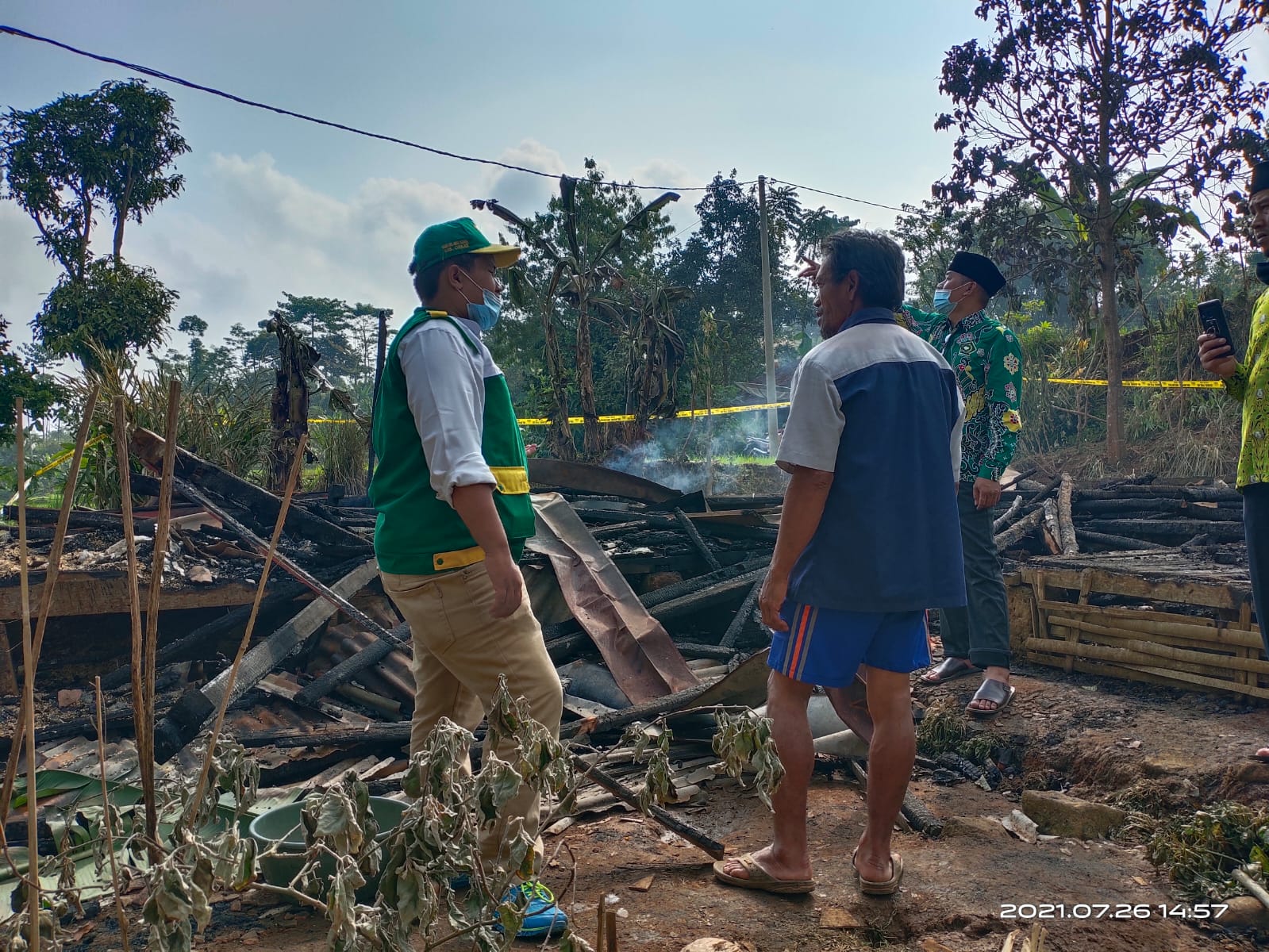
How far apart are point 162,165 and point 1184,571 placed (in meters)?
30.3

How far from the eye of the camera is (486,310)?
109 inches

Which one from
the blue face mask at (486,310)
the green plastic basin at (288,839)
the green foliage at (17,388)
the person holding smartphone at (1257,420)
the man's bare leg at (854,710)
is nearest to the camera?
the green plastic basin at (288,839)

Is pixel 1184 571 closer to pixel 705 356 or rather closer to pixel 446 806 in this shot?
pixel 446 806

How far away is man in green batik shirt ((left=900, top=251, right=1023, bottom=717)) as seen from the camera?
434 centimetres

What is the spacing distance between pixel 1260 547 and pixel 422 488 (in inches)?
119

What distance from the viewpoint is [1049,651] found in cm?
488

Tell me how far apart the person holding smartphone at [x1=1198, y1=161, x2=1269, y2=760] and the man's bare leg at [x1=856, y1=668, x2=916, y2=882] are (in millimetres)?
1562

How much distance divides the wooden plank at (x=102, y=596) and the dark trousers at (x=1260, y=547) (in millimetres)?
5647

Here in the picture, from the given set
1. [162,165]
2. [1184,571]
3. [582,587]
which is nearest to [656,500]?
[582,587]

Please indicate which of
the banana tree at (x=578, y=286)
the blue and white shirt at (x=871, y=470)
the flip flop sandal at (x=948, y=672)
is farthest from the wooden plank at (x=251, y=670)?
the banana tree at (x=578, y=286)

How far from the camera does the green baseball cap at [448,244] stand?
8.81ft

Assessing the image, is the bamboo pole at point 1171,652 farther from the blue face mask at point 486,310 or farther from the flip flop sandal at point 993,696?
the blue face mask at point 486,310

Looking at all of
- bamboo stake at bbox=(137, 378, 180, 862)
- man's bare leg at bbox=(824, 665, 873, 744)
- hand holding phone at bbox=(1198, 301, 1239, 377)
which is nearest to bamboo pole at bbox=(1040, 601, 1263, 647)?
hand holding phone at bbox=(1198, 301, 1239, 377)
